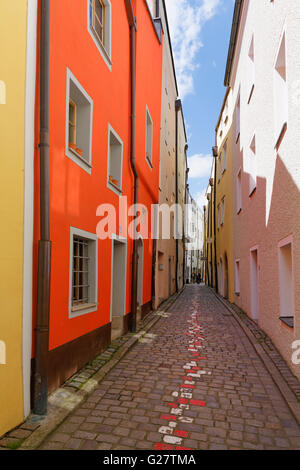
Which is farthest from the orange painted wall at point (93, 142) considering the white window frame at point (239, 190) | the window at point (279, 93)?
the white window frame at point (239, 190)

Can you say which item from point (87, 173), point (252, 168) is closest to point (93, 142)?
point (87, 173)

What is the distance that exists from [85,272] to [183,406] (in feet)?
9.97

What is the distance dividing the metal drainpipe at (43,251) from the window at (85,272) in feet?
5.71

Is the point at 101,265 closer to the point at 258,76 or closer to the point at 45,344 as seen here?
the point at 45,344

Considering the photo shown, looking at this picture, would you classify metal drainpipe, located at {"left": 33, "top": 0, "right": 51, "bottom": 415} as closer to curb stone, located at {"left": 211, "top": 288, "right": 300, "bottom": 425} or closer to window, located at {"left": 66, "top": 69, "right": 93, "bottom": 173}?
→ window, located at {"left": 66, "top": 69, "right": 93, "bottom": 173}

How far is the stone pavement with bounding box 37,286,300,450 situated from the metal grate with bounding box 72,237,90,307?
1.41m

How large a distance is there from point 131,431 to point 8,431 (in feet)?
4.38

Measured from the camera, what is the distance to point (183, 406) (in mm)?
4715

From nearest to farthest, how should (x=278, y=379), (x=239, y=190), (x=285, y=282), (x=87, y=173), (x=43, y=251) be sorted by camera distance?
(x=43, y=251)
(x=278, y=379)
(x=87, y=173)
(x=285, y=282)
(x=239, y=190)

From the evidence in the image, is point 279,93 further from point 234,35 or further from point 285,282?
point 234,35

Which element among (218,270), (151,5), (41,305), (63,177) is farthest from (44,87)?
(218,270)

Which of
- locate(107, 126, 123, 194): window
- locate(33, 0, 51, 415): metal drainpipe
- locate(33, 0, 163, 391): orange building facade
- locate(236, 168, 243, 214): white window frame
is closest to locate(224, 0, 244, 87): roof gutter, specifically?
locate(33, 0, 163, 391): orange building facade

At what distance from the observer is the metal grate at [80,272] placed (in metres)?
6.33

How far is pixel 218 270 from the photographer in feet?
77.3
